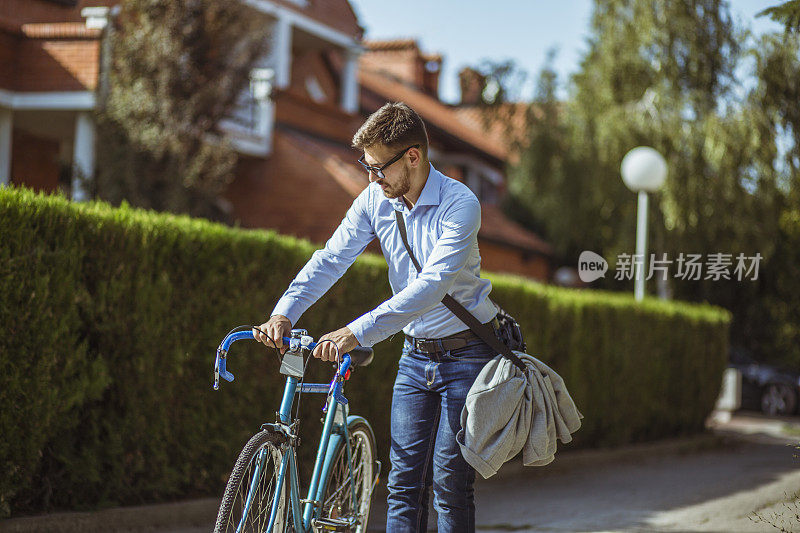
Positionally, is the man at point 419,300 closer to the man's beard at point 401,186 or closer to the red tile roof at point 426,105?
the man's beard at point 401,186

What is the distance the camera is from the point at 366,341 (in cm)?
368

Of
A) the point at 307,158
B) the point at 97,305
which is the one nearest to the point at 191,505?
the point at 97,305

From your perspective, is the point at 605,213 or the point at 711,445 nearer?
the point at 711,445

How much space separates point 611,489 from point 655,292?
17.1 meters

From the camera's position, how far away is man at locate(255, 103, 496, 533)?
3.78 meters

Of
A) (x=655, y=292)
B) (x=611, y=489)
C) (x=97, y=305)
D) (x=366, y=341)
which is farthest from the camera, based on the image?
(x=655, y=292)

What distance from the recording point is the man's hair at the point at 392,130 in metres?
3.82

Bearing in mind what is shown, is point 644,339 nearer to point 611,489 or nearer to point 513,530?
point 611,489

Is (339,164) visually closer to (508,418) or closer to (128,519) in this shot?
(128,519)

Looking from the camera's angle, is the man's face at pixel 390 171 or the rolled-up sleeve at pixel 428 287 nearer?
the rolled-up sleeve at pixel 428 287

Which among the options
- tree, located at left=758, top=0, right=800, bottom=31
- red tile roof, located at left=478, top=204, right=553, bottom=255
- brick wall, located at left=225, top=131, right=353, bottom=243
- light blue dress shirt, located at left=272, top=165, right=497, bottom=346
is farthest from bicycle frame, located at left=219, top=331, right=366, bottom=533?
red tile roof, located at left=478, top=204, right=553, bottom=255

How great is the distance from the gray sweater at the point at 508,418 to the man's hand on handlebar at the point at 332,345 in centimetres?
60

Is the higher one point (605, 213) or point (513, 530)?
point (605, 213)

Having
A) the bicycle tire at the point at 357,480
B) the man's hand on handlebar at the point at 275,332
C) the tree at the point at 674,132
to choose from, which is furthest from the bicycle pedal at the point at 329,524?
the tree at the point at 674,132
